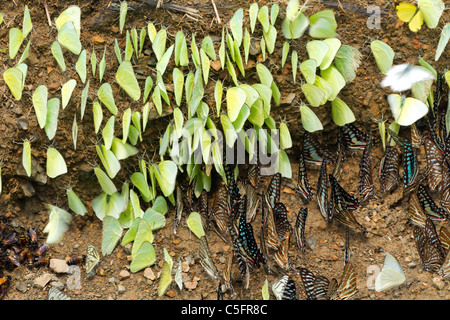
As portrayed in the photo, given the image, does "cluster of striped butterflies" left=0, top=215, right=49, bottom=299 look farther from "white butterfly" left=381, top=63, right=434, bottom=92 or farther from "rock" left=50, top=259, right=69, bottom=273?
"white butterfly" left=381, top=63, right=434, bottom=92

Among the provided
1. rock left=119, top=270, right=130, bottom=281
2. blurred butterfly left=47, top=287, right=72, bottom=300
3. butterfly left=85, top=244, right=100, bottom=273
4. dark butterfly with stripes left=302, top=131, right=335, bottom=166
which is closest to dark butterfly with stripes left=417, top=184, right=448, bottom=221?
dark butterfly with stripes left=302, top=131, right=335, bottom=166

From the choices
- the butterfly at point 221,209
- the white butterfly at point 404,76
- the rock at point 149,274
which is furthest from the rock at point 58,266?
the white butterfly at point 404,76

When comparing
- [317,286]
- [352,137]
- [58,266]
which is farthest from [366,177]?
[58,266]

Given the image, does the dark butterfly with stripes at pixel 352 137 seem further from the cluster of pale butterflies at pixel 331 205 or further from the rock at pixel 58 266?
the rock at pixel 58 266

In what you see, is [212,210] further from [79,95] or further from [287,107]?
[79,95]

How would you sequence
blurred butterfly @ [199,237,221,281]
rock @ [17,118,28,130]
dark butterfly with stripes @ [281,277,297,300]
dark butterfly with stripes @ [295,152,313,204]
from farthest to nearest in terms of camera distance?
dark butterfly with stripes @ [295,152,313,204], rock @ [17,118,28,130], blurred butterfly @ [199,237,221,281], dark butterfly with stripes @ [281,277,297,300]

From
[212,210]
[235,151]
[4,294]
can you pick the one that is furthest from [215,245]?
[4,294]
